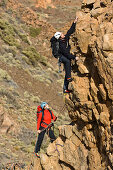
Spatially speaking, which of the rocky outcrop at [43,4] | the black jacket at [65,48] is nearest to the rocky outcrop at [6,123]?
the black jacket at [65,48]

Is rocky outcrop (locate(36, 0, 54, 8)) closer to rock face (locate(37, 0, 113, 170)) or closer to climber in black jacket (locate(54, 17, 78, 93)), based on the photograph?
rock face (locate(37, 0, 113, 170))

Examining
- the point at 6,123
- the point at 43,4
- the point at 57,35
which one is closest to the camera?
the point at 57,35

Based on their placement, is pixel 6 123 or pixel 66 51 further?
pixel 6 123

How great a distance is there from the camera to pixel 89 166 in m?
5.74

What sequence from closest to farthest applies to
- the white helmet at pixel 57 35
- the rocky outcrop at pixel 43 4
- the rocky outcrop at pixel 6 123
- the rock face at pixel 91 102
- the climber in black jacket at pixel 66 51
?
the rock face at pixel 91 102 → the white helmet at pixel 57 35 → the climber in black jacket at pixel 66 51 → the rocky outcrop at pixel 6 123 → the rocky outcrop at pixel 43 4

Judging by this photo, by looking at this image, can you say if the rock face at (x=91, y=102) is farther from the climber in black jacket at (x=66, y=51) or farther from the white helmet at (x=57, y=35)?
the white helmet at (x=57, y=35)

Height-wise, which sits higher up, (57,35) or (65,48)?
(57,35)

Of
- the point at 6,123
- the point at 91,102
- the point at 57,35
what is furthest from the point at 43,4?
the point at 91,102

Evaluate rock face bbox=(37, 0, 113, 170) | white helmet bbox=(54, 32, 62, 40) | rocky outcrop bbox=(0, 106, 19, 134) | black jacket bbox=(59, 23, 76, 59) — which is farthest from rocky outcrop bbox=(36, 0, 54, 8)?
white helmet bbox=(54, 32, 62, 40)

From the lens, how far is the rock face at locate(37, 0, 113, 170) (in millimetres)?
4746

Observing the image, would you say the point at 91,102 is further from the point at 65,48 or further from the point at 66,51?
the point at 65,48

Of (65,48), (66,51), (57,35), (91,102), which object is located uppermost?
(57,35)

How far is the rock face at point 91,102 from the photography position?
4.75m

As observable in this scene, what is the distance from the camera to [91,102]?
562 cm
